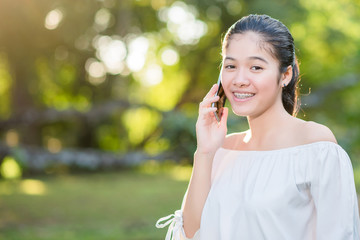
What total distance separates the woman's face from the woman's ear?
4 centimetres

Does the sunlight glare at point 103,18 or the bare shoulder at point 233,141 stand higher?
the sunlight glare at point 103,18

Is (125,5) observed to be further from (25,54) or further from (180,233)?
(180,233)

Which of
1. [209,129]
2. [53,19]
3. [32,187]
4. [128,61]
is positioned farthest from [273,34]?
[128,61]

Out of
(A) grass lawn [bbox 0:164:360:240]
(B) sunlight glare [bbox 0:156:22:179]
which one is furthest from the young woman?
(B) sunlight glare [bbox 0:156:22:179]

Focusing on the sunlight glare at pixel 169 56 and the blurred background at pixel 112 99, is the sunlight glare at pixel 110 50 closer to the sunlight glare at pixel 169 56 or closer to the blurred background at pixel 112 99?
the blurred background at pixel 112 99

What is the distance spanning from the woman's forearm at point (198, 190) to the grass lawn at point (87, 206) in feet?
17.5

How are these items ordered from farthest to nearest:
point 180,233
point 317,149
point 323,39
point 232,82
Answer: point 323,39, point 180,233, point 232,82, point 317,149

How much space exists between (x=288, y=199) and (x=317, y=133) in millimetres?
326

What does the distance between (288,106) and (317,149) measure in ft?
1.50

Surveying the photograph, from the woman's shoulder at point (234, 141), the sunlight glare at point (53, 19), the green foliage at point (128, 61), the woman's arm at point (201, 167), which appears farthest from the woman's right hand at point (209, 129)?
the sunlight glare at point (53, 19)

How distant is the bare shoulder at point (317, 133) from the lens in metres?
2.15

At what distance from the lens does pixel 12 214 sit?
980 centimetres

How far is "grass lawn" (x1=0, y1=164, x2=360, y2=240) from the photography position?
814 centimetres

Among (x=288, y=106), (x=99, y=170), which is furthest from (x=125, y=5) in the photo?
(x=288, y=106)
